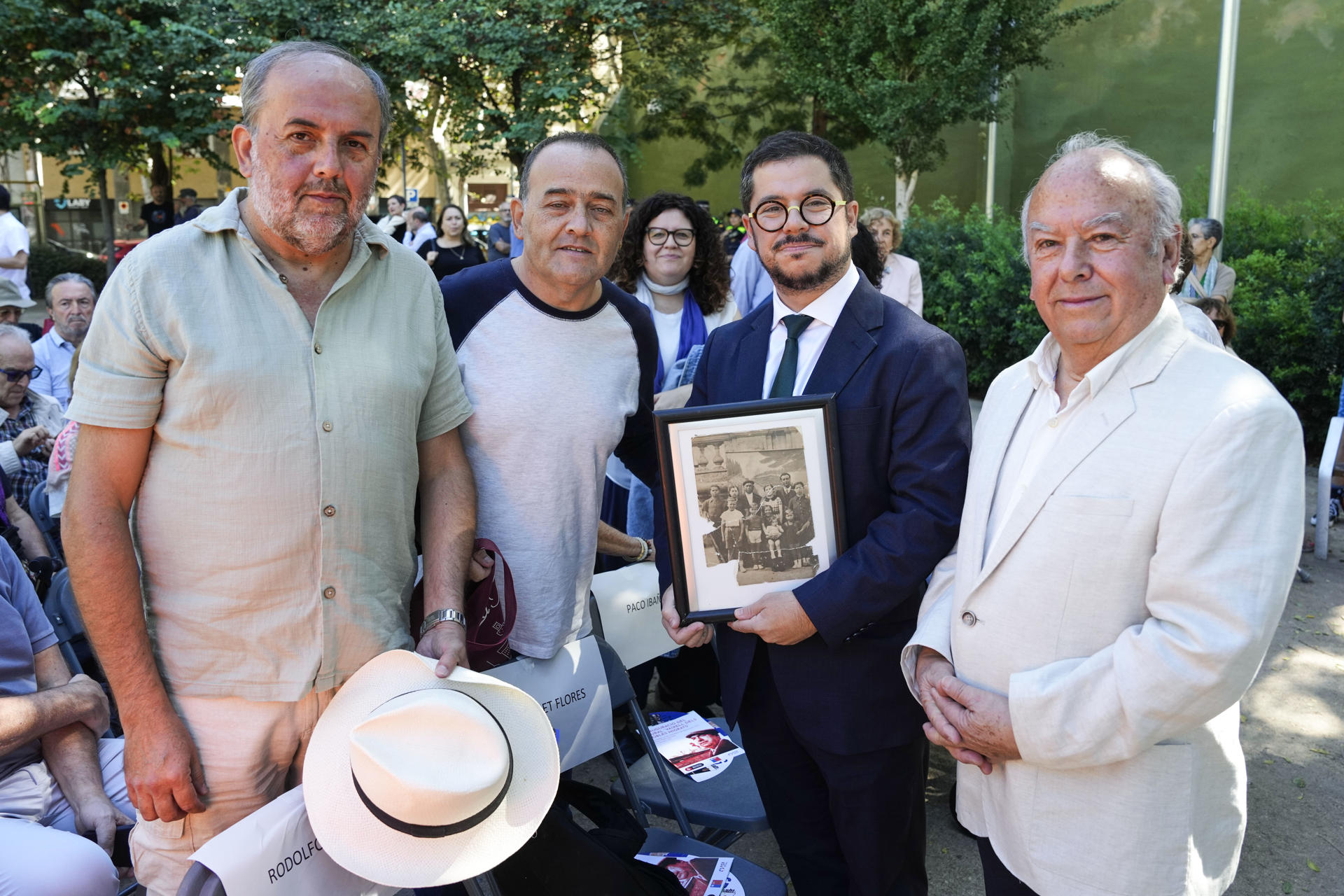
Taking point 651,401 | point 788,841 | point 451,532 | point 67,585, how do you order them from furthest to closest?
1. point 67,585
2. point 651,401
3. point 788,841
4. point 451,532

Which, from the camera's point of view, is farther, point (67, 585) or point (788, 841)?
point (67, 585)

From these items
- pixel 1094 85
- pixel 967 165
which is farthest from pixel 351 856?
pixel 967 165

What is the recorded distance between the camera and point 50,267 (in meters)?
19.9

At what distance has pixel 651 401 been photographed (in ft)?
9.89

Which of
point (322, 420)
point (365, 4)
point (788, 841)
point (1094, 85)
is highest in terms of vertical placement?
point (365, 4)

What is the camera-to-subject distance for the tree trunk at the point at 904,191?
765 inches

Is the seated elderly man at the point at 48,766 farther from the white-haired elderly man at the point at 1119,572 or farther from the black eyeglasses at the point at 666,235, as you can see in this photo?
the black eyeglasses at the point at 666,235

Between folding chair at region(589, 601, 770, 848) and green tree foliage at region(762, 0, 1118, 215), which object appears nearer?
folding chair at region(589, 601, 770, 848)

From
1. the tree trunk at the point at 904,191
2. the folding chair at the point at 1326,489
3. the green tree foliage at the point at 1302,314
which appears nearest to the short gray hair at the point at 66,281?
the folding chair at the point at 1326,489

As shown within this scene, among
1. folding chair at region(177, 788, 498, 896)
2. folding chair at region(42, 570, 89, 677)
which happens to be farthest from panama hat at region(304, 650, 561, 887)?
folding chair at region(42, 570, 89, 677)

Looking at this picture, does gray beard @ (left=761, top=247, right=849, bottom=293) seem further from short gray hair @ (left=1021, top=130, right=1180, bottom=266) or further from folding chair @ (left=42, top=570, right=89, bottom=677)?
folding chair @ (left=42, top=570, right=89, bottom=677)

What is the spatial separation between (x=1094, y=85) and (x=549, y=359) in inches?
732

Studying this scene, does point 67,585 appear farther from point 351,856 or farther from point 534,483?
point 351,856

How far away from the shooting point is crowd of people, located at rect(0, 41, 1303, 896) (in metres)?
1.67
